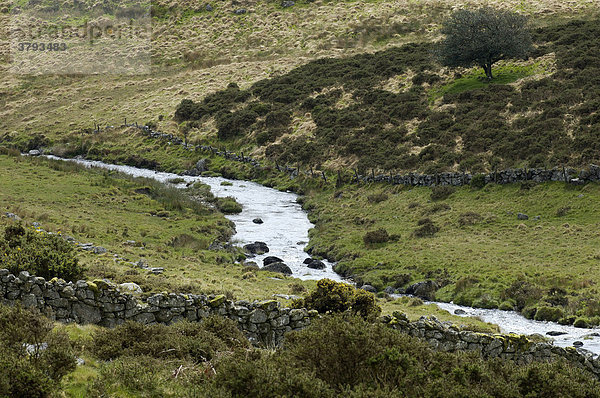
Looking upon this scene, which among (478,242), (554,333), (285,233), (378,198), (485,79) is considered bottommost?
(285,233)

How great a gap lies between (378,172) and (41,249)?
32.3 metres

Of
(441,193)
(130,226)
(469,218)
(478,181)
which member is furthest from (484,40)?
(130,226)

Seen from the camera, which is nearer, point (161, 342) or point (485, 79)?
point (161, 342)

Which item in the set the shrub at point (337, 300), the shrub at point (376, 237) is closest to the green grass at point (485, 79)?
the shrub at point (376, 237)

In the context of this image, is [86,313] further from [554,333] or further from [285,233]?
[285,233]

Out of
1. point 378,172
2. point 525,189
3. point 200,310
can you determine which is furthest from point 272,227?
point 200,310

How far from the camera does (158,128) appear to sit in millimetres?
68375

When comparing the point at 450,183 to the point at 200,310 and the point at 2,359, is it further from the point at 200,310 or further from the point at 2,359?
the point at 2,359

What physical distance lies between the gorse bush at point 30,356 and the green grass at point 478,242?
18.4m

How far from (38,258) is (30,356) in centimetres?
798

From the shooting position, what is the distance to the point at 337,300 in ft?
58.5

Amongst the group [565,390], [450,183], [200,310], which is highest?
[565,390]

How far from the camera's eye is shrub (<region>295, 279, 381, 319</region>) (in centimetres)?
1770

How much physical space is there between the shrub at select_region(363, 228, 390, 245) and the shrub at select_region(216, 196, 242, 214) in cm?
1249
